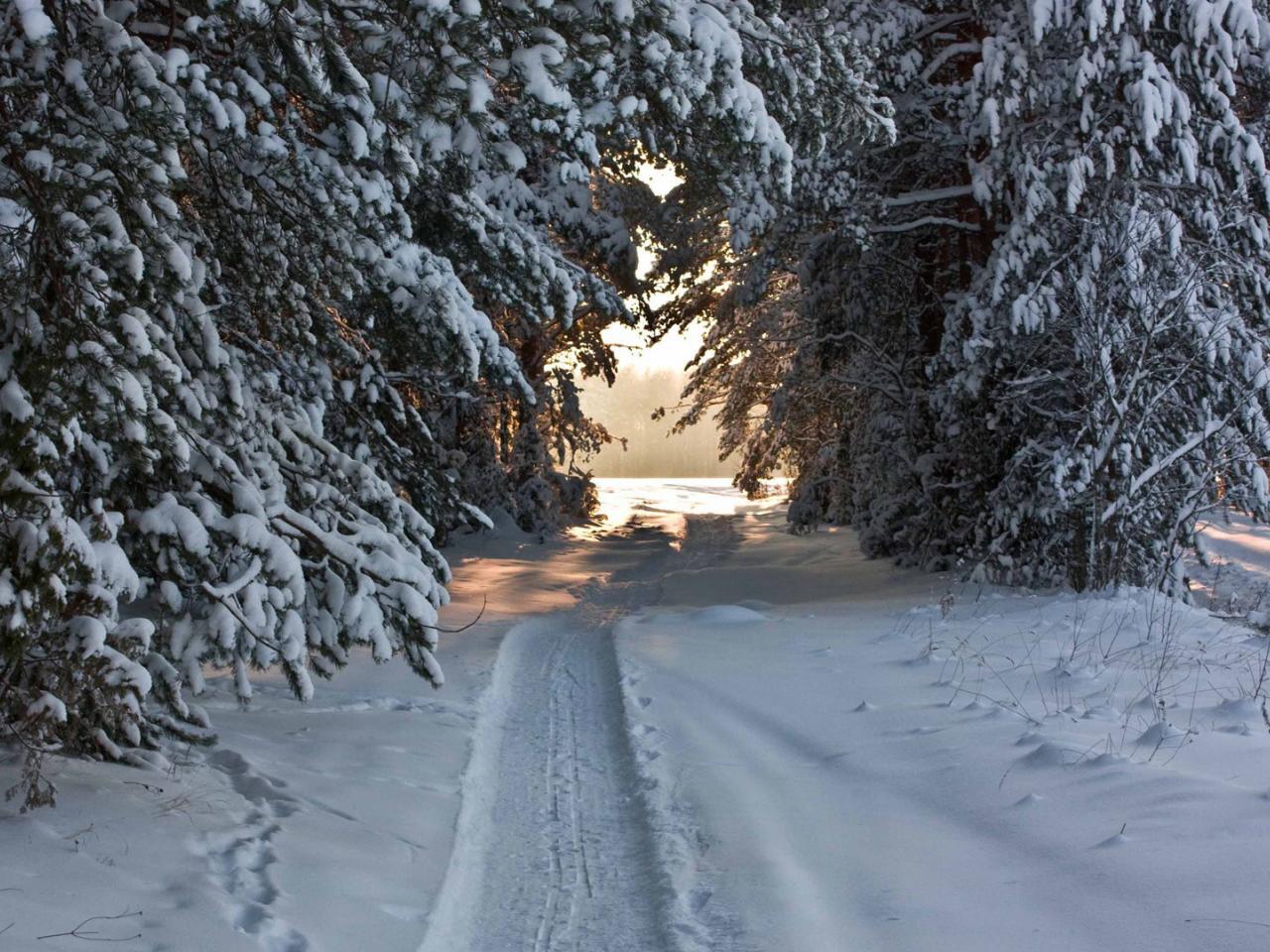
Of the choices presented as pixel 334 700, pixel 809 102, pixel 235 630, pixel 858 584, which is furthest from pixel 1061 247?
pixel 235 630

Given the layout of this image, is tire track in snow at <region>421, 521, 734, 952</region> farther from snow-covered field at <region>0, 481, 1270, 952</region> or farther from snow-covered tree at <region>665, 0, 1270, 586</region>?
snow-covered tree at <region>665, 0, 1270, 586</region>

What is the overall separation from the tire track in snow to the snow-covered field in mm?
19

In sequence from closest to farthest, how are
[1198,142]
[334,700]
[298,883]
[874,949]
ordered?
[874,949]
[298,883]
[334,700]
[1198,142]

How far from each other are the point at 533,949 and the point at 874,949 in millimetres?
1286

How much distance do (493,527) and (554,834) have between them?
98.8 inches

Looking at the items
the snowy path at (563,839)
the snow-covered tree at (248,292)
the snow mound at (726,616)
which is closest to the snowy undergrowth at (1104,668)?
the snow mound at (726,616)

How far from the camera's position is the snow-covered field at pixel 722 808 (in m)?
4.02

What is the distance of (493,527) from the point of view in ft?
24.4

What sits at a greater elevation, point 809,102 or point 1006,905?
point 809,102

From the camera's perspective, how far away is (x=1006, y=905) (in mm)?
4109

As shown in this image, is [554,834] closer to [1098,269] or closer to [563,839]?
[563,839]

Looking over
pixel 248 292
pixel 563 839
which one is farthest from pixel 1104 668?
pixel 248 292

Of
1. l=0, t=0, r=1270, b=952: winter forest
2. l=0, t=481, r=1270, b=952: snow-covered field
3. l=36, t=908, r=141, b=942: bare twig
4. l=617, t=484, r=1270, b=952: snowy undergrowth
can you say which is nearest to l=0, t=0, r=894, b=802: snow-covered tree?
l=0, t=0, r=1270, b=952: winter forest

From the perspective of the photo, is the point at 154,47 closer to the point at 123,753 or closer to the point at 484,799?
the point at 123,753
